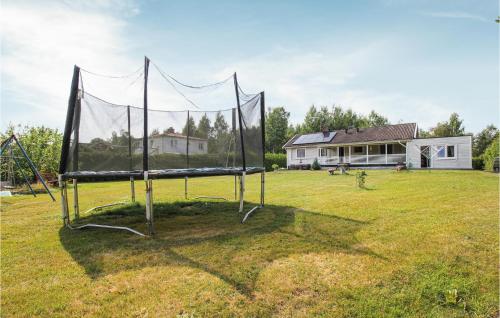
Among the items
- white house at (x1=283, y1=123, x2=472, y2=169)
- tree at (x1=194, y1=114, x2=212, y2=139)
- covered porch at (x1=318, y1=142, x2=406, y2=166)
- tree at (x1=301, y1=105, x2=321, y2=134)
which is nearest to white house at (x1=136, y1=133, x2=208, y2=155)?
tree at (x1=194, y1=114, x2=212, y2=139)

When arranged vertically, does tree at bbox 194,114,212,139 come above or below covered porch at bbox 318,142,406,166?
above

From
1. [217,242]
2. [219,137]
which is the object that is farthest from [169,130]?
[217,242]

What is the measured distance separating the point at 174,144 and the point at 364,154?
2825 centimetres

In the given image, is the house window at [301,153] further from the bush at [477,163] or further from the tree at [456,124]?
the tree at [456,124]

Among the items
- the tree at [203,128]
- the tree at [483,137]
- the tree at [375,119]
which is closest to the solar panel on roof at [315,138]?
the tree at [203,128]

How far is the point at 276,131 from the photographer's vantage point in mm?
56250

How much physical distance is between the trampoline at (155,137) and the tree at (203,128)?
0.03 meters

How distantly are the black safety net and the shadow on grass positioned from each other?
109 cm

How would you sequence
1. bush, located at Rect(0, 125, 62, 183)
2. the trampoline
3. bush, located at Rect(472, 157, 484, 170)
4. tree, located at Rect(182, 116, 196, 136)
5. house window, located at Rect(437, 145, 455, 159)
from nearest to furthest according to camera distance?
1. the trampoline
2. tree, located at Rect(182, 116, 196, 136)
3. bush, located at Rect(0, 125, 62, 183)
4. house window, located at Rect(437, 145, 455, 159)
5. bush, located at Rect(472, 157, 484, 170)

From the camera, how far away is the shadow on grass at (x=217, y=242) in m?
3.32

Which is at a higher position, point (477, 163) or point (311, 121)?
point (311, 121)

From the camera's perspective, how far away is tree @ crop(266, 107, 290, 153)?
5622cm

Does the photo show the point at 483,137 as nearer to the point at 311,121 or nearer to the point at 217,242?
the point at 311,121

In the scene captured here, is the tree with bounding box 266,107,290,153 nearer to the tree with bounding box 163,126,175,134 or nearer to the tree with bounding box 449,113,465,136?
the tree with bounding box 449,113,465,136
